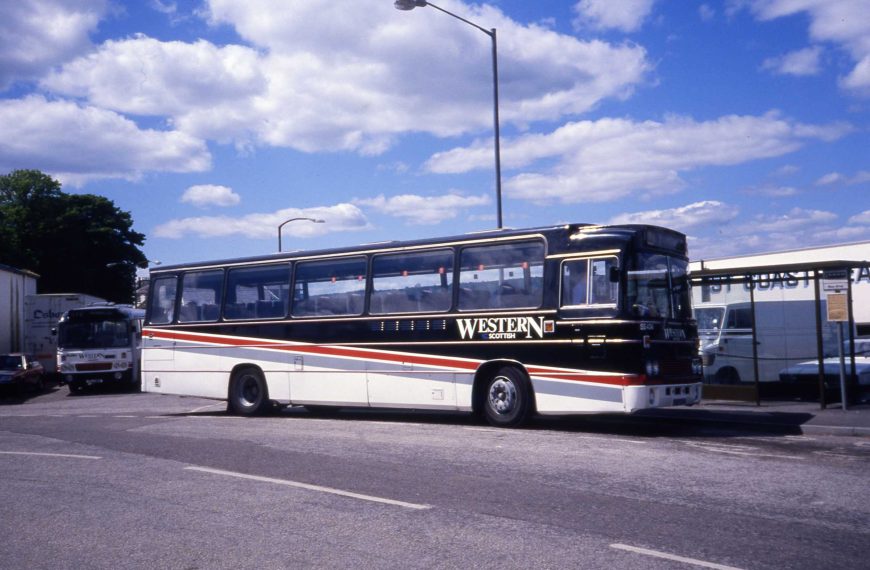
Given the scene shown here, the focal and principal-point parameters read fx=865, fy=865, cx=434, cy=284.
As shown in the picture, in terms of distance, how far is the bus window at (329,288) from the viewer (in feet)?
54.6

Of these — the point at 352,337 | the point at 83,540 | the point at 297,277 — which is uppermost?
the point at 297,277

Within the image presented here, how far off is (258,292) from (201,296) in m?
1.73

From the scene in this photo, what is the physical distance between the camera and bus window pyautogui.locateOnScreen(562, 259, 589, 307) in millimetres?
13531

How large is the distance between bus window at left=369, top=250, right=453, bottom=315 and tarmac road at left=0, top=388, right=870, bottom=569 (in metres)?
2.40

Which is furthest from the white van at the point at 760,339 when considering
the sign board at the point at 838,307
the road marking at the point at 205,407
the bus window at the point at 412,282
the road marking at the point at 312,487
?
the road marking at the point at 205,407

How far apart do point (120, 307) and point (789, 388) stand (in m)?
24.1

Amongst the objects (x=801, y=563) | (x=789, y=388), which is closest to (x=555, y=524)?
(x=801, y=563)

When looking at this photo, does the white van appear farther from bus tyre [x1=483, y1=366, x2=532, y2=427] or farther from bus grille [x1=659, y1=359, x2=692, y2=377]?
bus tyre [x1=483, y1=366, x2=532, y2=427]

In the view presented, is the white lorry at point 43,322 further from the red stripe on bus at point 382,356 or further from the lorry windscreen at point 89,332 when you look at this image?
the red stripe on bus at point 382,356

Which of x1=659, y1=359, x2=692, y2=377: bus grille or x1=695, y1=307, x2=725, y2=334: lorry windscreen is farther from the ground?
x1=695, y1=307, x2=725, y2=334: lorry windscreen

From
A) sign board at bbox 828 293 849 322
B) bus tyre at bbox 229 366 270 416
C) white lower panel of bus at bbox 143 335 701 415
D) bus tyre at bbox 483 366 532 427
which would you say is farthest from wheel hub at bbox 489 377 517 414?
sign board at bbox 828 293 849 322

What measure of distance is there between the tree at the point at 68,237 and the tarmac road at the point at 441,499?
59965 millimetres

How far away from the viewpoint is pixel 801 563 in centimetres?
603

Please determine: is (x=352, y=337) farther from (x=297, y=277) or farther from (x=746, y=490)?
(x=746, y=490)
